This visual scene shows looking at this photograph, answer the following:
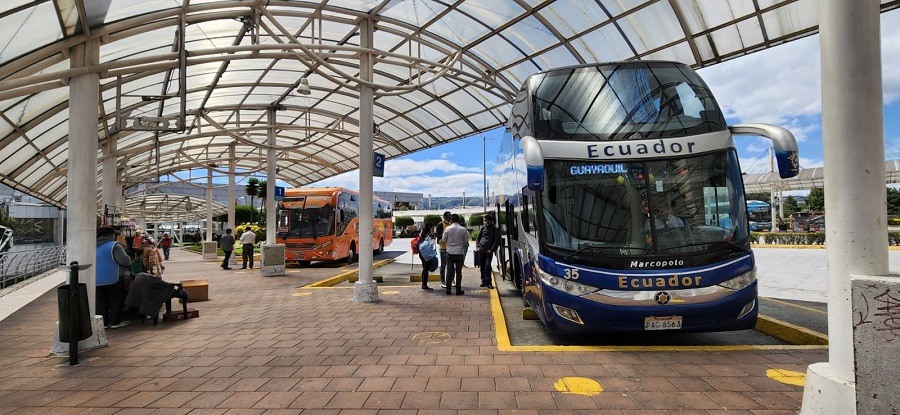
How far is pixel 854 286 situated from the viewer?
278cm

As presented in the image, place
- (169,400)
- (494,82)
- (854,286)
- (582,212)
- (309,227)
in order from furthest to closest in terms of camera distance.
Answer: (309,227) → (494,82) → (582,212) → (169,400) → (854,286)

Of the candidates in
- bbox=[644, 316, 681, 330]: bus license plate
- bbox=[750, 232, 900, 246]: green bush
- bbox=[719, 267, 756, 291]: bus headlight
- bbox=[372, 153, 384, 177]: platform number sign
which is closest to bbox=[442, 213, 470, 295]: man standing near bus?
bbox=[372, 153, 384, 177]: platform number sign

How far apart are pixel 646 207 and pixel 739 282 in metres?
1.24

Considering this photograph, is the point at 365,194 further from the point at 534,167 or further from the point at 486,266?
the point at 534,167

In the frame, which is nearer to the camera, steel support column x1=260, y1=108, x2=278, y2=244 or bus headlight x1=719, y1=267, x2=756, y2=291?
bus headlight x1=719, y1=267, x2=756, y2=291

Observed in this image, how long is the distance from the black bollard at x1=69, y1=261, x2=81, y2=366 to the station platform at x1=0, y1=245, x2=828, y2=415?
14cm

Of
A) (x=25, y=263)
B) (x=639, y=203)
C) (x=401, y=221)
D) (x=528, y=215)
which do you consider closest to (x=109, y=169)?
(x=25, y=263)

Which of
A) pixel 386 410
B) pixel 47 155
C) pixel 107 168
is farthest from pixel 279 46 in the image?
pixel 47 155

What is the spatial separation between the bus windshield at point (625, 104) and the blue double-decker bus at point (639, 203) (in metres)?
0.01

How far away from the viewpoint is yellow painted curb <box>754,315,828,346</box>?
5320 mm

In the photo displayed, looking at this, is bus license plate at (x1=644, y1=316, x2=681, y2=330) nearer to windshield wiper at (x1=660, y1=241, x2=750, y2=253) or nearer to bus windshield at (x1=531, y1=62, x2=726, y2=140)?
windshield wiper at (x1=660, y1=241, x2=750, y2=253)

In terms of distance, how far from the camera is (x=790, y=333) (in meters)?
5.66

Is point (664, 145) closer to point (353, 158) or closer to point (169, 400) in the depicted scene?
point (169, 400)

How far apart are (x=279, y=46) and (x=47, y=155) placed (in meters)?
11.3
